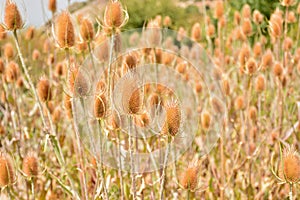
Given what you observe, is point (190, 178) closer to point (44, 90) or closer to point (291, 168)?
point (291, 168)

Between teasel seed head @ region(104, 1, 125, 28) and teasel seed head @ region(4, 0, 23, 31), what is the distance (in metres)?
0.22

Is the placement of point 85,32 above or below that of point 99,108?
above

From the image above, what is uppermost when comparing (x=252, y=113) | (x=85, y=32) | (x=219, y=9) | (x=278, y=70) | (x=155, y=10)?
(x=85, y=32)

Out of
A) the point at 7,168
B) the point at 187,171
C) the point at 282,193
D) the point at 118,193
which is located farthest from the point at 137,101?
the point at 282,193

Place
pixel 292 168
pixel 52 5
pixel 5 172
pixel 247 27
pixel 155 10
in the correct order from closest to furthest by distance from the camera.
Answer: pixel 292 168, pixel 5 172, pixel 52 5, pixel 247 27, pixel 155 10

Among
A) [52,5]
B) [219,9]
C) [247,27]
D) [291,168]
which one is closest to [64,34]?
[291,168]

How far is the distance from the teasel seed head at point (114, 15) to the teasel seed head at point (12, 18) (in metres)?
0.22

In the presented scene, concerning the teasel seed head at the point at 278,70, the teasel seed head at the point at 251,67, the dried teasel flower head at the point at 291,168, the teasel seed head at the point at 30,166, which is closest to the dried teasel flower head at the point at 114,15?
the teasel seed head at the point at 30,166

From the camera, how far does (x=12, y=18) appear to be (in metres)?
1.25

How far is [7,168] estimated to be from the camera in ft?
3.77

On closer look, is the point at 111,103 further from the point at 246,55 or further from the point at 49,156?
the point at 49,156

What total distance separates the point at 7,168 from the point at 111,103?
0.28m

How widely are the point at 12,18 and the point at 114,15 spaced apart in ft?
0.84

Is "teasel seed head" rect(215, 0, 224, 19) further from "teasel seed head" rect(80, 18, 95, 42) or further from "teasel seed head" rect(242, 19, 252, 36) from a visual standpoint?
"teasel seed head" rect(80, 18, 95, 42)
